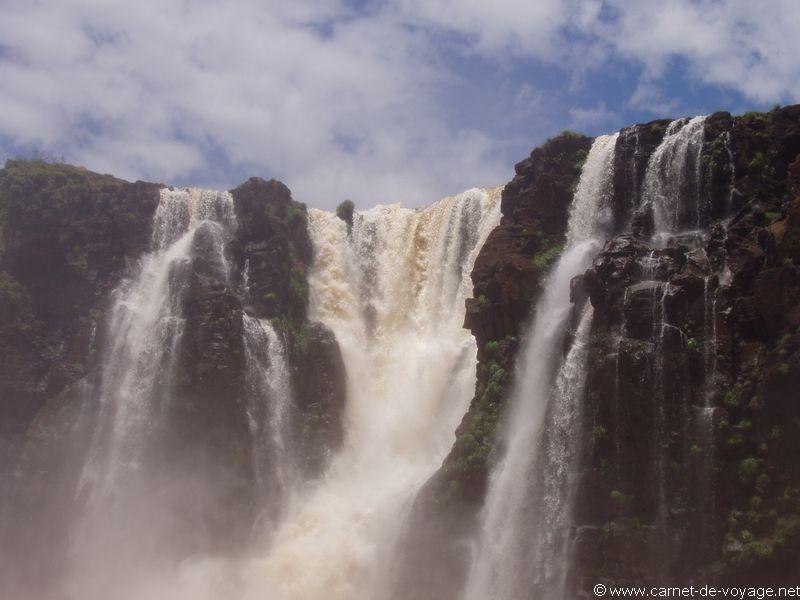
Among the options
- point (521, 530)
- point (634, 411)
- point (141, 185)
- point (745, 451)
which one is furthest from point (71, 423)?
point (745, 451)

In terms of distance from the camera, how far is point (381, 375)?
35000 millimetres

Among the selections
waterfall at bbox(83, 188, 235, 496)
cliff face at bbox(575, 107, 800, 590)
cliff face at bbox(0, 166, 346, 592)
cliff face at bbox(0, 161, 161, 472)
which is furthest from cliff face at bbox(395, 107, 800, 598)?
cliff face at bbox(0, 161, 161, 472)

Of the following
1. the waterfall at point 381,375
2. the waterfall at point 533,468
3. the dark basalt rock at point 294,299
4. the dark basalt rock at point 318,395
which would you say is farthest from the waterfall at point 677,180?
the dark basalt rock at point 294,299

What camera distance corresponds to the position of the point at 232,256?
37.0m

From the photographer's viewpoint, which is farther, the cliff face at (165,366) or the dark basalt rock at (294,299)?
the dark basalt rock at (294,299)

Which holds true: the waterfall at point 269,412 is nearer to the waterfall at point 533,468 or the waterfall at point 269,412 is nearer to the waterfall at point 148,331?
the waterfall at point 148,331

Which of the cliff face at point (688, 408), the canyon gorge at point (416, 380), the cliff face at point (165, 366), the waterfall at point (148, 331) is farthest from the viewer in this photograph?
the waterfall at point (148, 331)

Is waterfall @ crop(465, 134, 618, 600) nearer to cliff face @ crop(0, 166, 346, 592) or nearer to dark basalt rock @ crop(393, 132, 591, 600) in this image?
dark basalt rock @ crop(393, 132, 591, 600)

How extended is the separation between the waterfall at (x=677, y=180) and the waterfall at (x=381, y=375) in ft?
29.2

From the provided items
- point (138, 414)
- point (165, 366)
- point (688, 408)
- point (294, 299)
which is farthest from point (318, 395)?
point (688, 408)

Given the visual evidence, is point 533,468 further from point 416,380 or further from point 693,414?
point 416,380

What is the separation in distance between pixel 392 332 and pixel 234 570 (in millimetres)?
12856

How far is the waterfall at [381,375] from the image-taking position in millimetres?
27469

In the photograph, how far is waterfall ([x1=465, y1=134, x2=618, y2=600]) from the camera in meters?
22.6
